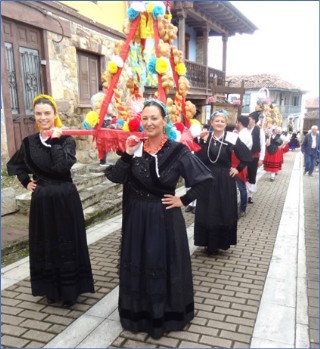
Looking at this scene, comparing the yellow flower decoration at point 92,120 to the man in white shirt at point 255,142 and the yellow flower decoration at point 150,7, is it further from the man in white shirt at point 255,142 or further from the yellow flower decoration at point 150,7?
the man in white shirt at point 255,142

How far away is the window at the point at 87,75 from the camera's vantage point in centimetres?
914

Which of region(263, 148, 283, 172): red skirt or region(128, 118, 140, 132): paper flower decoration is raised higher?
region(128, 118, 140, 132): paper flower decoration

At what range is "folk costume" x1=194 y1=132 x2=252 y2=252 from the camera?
4.78 meters

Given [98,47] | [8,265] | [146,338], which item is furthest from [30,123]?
[146,338]

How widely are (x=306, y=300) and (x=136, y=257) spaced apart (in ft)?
6.33

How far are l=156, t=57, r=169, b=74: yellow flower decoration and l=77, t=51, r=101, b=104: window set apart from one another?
21.0 feet

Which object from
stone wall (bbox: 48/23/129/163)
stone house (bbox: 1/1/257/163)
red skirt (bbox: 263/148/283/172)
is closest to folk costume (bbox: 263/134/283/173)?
red skirt (bbox: 263/148/283/172)

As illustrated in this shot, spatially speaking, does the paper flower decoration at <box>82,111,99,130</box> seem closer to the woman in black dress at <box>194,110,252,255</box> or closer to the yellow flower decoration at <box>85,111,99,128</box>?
the yellow flower decoration at <box>85,111,99,128</box>

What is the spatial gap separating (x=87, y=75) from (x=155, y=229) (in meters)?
7.43

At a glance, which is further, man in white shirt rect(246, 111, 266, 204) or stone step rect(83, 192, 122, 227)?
man in white shirt rect(246, 111, 266, 204)

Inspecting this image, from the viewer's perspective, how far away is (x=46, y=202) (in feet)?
10.9

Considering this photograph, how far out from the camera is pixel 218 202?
4.80m

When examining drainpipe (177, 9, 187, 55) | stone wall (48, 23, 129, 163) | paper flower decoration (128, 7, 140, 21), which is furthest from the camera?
drainpipe (177, 9, 187, 55)

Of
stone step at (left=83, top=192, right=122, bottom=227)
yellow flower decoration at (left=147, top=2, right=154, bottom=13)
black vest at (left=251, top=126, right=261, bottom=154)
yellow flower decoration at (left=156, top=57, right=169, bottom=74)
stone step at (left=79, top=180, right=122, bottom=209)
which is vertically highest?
yellow flower decoration at (left=147, top=2, right=154, bottom=13)
